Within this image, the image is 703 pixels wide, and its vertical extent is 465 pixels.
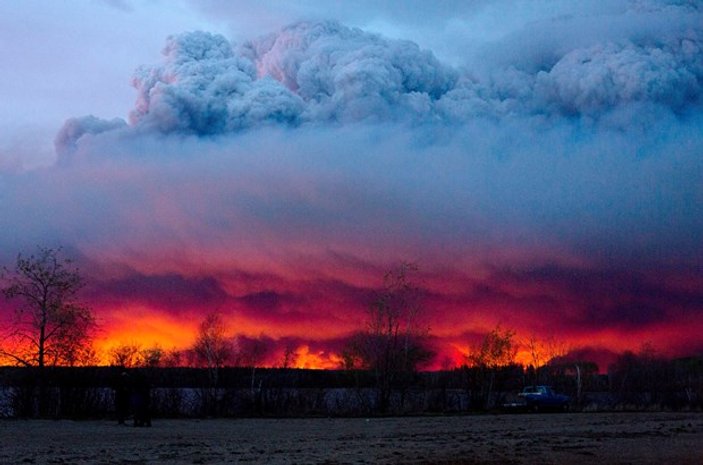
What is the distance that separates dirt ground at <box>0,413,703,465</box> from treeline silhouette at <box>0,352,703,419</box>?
464 cm

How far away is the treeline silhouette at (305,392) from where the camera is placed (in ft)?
135

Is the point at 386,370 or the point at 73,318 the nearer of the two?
the point at 73,318

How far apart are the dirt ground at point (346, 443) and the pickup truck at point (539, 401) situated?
17.8 metres

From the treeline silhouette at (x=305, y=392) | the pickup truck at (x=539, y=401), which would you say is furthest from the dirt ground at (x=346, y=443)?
the pickup truck at (x=539, y=401)

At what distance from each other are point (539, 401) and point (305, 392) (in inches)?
621

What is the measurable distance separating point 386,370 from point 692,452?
98.6ft

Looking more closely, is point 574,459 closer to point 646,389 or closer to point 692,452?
point 692,452

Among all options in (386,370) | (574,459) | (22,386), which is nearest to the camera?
(574,459)

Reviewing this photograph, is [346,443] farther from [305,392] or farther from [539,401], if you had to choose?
[539,401]

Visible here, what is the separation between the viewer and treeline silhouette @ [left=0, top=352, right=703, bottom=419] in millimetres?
41062

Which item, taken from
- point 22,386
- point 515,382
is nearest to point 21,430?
point 22,386

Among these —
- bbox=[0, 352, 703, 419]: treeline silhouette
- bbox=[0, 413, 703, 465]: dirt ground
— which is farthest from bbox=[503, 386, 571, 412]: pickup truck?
bbox=[0, 413, 703, 465]: dirt ground

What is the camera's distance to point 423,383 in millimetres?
56844

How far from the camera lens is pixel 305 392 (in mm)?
48531
